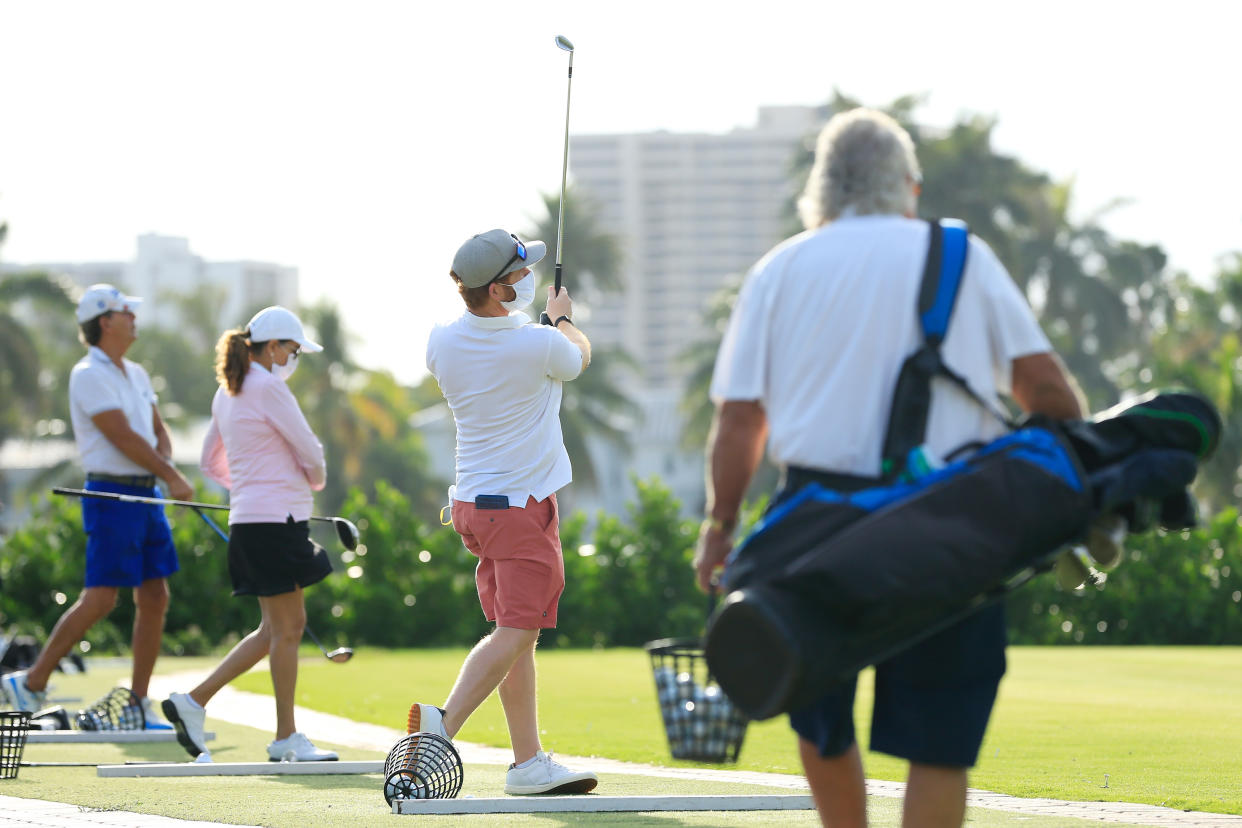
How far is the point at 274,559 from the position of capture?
311 inches

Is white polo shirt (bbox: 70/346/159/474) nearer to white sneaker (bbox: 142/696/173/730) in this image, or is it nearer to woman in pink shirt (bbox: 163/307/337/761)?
white sneaker (bbox: 142/696/173/730)

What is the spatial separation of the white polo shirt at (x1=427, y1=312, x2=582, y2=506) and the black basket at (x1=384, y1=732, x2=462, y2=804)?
2.88ft

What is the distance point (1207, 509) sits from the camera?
140 ft

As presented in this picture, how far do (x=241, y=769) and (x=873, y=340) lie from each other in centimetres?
455

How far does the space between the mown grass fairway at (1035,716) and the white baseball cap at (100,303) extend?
2812 mm

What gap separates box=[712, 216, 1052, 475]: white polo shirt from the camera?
3.93 meters

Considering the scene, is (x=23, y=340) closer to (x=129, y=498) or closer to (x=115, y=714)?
(x=115, y=714)

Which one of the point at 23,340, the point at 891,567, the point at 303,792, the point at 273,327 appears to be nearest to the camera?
the point at 891,567

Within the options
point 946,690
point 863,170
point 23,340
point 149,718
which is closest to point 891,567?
point 946,690

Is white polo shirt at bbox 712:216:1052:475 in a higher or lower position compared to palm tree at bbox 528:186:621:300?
lower

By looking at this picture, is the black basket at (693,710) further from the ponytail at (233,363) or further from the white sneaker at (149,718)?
the white sneaker at (149,718)

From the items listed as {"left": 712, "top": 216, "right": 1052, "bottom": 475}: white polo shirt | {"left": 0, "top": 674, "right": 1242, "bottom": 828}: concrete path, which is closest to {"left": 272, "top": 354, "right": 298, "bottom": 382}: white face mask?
{"left": 0, "top": 674, "right": 1242, "bottom": 828}: concrete path

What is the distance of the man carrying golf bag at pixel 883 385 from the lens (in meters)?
3.91

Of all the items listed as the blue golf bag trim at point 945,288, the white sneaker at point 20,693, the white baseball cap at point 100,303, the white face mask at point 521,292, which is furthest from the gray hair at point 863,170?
the white sneaker at point 20,693
